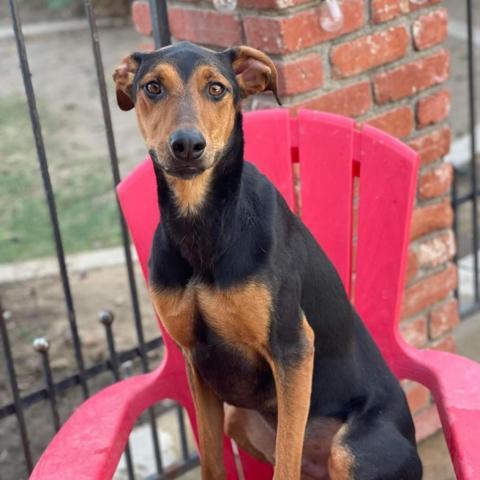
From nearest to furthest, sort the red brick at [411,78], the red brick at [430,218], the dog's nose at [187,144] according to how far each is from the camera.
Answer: the dog's nose at [187,144]
the red brick at [411,78]
the red brick at [430,218]

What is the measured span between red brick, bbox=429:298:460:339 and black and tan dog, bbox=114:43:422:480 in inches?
40.2

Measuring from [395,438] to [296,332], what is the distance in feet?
1.25

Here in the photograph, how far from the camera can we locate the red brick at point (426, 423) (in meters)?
3.43

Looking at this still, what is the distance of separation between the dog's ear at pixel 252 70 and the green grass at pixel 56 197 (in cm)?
343

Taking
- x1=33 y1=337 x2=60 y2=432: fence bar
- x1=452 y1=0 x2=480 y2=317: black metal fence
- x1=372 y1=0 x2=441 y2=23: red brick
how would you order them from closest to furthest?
x1=33 y1=337 x2=60 y2=432: fence bar → x1=372 y1=0 x2=441 y2=23: red brick → x1=452 y1=0 x2=480 y2=317: black metal fence

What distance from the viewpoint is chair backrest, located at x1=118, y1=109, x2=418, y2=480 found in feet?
8.49

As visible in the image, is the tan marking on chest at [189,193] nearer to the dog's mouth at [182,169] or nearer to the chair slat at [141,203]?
the dog's mouth at [182,169]

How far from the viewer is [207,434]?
2.42 meters

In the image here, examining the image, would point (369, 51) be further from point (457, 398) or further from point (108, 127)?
point (457, 398)

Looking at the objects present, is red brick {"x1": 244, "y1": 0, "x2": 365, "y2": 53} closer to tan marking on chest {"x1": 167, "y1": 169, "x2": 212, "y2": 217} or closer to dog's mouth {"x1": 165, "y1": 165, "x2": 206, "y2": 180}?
tan marking on chest {"x1": 167, "y1": 169, "x2": 212, "y2": 217}

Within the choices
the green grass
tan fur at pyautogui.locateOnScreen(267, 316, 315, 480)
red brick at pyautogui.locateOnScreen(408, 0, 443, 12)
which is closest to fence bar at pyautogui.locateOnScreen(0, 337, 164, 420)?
tan fur at pyautogui.locateOnScreen(267, 316, 315, 480)

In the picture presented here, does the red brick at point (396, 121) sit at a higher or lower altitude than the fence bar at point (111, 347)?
higher

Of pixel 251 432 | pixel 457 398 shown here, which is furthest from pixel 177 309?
pixel 457 398

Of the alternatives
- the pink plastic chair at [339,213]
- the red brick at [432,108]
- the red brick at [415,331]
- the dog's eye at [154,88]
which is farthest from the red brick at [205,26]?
the red brick at [415,331]
